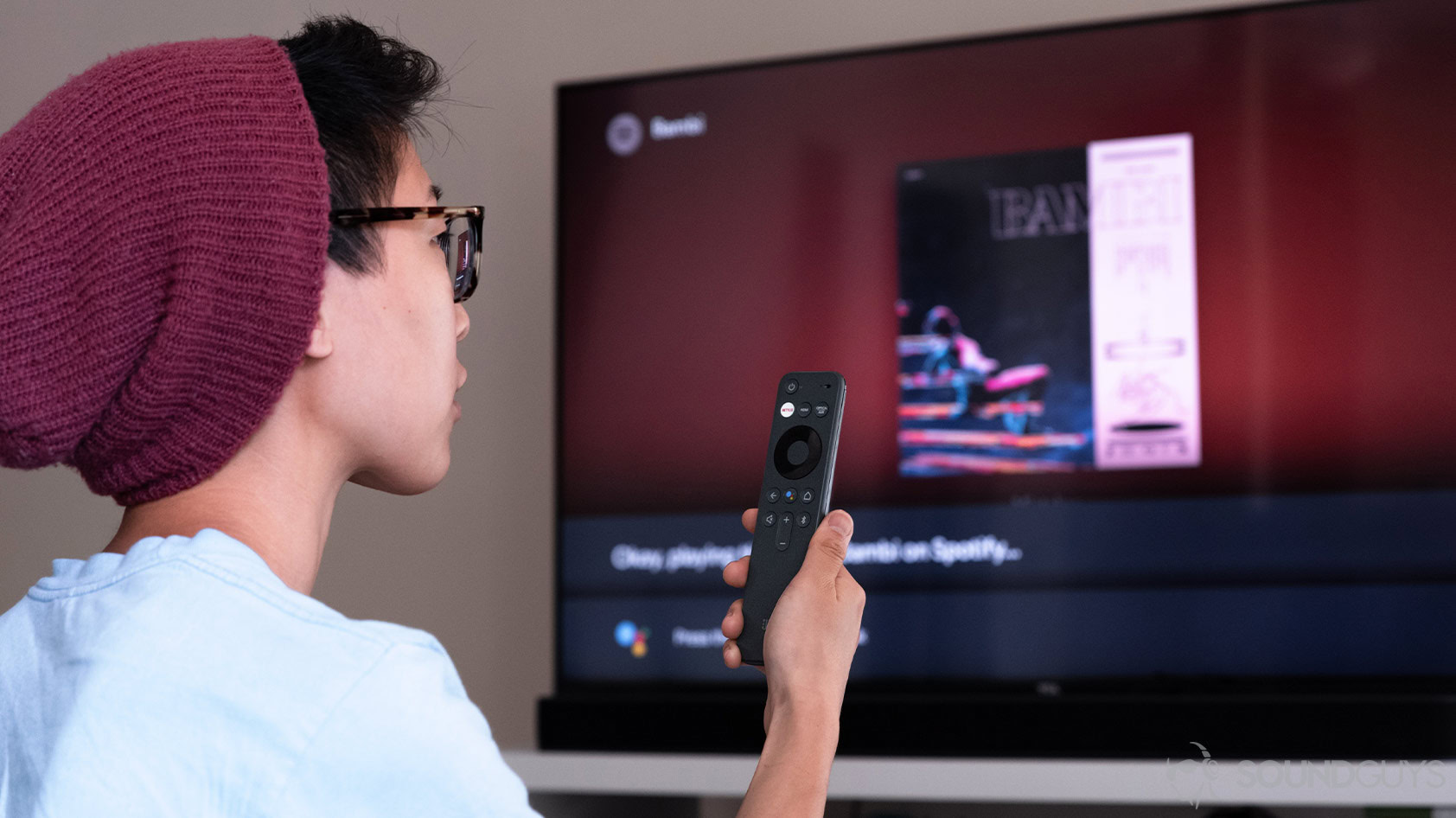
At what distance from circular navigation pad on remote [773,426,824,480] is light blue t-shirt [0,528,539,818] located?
1.26ft

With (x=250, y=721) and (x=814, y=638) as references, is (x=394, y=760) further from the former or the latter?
(x=814, y=638)

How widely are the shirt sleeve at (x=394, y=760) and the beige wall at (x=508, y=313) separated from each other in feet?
5.17

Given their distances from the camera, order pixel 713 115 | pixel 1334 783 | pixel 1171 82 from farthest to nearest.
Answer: pixel 713 115 < pixel 1171 82 < pixel 1334 783

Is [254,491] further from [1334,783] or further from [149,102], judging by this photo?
[1334,783]

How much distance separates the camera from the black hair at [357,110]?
845mm

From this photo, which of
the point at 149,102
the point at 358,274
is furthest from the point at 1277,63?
the point at 149,102

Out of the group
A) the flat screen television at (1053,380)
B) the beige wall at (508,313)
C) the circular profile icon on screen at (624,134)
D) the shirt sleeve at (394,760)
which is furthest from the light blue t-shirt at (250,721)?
the beige wall at (508,313)

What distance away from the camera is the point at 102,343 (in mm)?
743

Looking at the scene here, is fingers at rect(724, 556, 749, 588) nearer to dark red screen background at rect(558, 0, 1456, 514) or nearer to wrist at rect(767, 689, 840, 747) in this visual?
wrist at rect(767, 689, 840, 747)

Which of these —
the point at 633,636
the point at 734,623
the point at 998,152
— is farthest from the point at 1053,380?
the point at 734,623

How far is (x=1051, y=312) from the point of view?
1.75m

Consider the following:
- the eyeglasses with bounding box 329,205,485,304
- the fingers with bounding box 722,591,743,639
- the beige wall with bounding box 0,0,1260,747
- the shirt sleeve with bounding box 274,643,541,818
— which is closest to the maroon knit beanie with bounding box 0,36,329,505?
the eyeglasses with bounding box 329,205,485,304

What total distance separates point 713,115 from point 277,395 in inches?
49.0

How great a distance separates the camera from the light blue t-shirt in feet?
2.08
